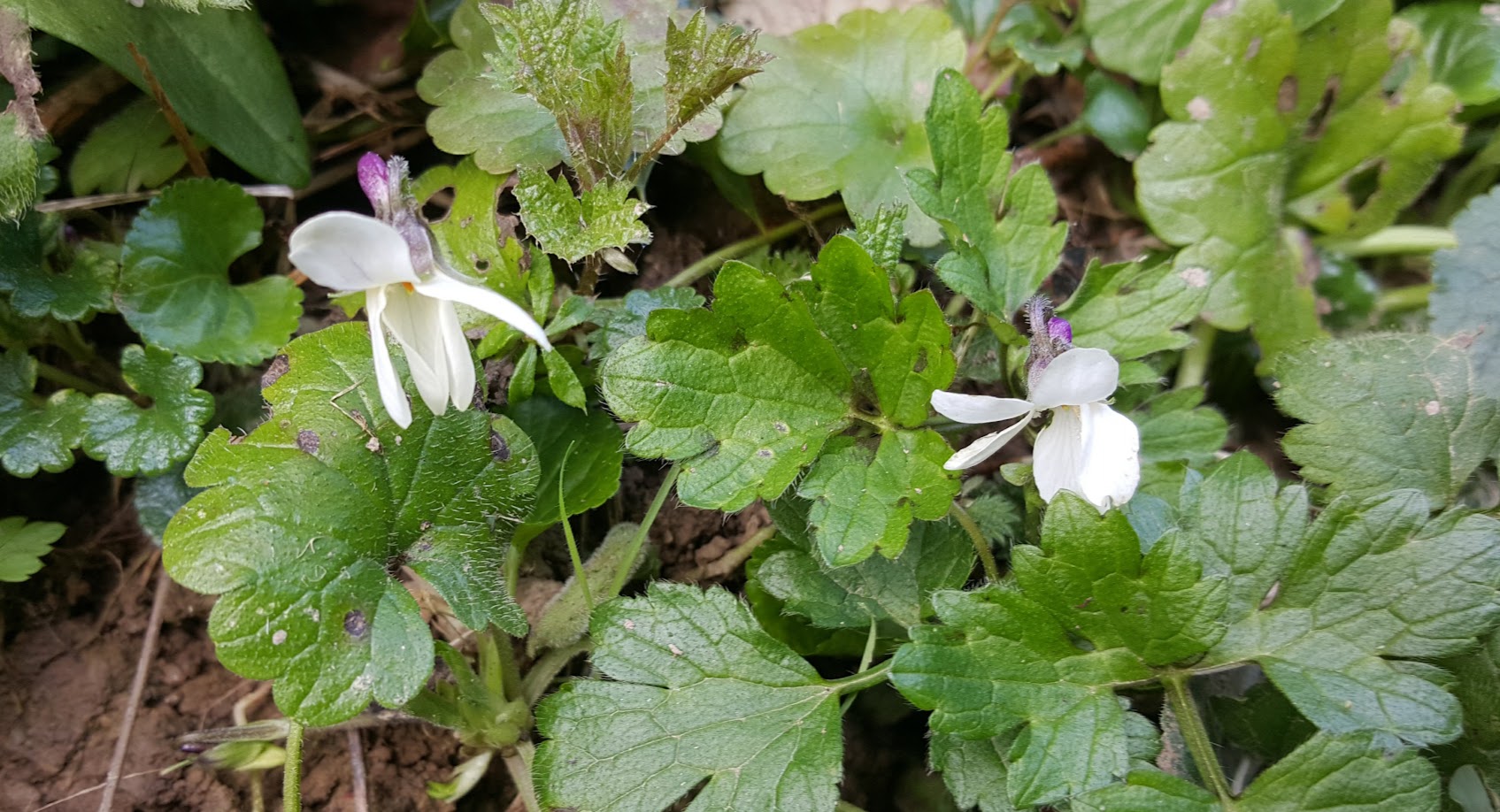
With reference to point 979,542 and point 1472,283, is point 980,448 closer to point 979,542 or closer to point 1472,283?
point 979,542

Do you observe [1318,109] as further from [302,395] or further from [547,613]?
[302,395]

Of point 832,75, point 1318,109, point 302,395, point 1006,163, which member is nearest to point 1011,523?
point 1006,163

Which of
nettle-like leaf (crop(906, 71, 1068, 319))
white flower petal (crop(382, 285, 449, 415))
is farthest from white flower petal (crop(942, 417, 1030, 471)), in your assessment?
white flower petal (crop(382, 285, 449, 415))

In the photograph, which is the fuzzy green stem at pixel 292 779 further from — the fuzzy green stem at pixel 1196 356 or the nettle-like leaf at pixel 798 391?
the fuzzy green stem at pixel 1196 356

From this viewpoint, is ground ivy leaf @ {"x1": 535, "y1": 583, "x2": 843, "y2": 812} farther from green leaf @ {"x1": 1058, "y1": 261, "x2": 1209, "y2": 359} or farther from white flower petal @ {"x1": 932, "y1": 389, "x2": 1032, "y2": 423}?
green leaf @ {"x1": 1058, "y1": 261, "x2": 1209, "y2": 359}

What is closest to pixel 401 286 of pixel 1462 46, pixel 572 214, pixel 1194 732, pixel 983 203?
pixel 572 214
